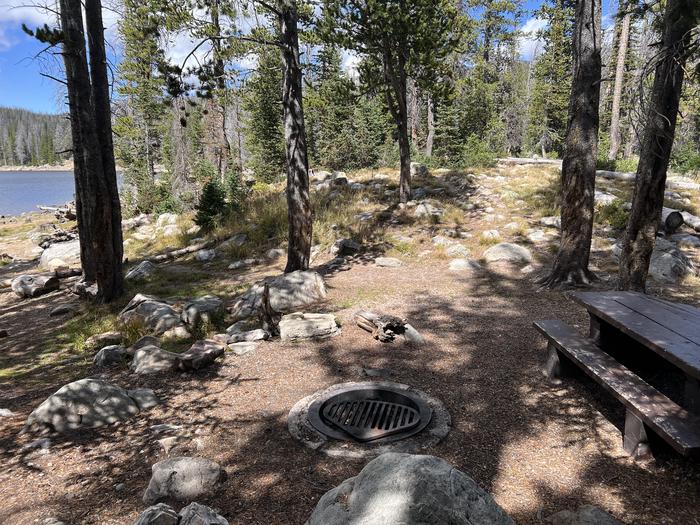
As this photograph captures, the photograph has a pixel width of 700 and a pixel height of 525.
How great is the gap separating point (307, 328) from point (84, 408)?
2612mm

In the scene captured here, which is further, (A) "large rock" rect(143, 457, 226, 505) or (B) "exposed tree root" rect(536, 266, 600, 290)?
(B) "exposed tree root" rect(536, 266, 600, 290)

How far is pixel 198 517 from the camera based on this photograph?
213cm

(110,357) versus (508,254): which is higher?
(508,254)

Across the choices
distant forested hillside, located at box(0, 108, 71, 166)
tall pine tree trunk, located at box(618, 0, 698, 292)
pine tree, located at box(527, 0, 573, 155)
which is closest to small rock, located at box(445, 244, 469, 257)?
tall pine tree trunk, located at box(618, 0, 698, 292)

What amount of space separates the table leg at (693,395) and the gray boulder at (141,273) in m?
9.66

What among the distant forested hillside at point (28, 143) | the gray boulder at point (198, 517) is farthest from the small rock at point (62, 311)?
the distant forested hillside at point (28, 143)

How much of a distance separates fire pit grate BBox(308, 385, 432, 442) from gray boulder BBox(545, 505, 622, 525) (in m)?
1.15

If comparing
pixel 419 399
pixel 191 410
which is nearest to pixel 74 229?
pixel 191 410

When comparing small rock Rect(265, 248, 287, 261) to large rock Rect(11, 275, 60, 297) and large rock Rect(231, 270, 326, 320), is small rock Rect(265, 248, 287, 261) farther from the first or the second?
large rock Rect(11, 275, 60, 297)

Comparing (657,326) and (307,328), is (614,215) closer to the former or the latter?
(657,326)

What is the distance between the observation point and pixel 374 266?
9.14m

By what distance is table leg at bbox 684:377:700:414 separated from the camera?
2.72 m

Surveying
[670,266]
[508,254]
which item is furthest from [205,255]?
[670,266]

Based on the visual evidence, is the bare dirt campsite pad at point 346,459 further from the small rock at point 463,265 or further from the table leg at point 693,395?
the small rock at point 463,265
